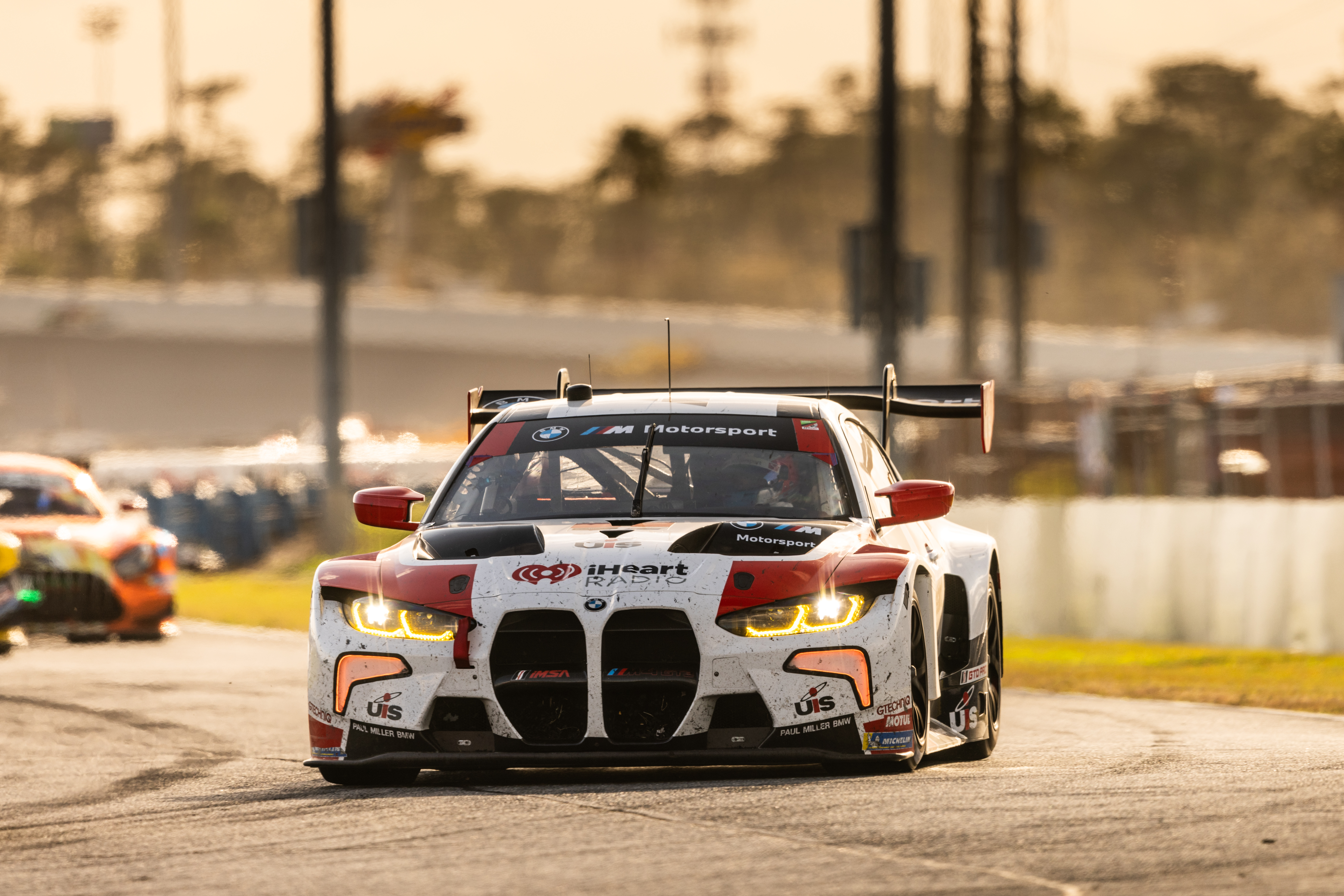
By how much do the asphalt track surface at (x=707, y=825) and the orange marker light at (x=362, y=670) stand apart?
1.16 feet

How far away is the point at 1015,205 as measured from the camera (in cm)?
4156


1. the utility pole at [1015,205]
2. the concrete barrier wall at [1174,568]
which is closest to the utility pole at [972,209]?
the utility pole at [1015,205]

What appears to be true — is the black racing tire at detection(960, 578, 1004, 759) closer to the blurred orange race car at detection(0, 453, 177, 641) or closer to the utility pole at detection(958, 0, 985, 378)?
the blurred orange race car at detection(0, 453, 177, 641)

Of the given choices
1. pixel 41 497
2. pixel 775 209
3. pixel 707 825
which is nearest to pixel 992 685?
pixel 707 825

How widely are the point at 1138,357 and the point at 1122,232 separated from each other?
203ft

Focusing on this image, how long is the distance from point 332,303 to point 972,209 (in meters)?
13.9

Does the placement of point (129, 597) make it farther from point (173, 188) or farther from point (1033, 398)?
point (173, 188)

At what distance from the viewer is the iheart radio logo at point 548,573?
8.02 meters

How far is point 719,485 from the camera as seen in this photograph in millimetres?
9031

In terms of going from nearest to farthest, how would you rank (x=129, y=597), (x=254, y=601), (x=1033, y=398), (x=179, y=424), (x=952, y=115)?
(x=129, y=597) < (x=254, y=601) < (x=1033, y=398) < (x=179, y=424) < (x=952, y=115)

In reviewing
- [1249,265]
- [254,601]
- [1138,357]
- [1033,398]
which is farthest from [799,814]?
[1249,265]

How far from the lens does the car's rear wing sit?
10.3 metres

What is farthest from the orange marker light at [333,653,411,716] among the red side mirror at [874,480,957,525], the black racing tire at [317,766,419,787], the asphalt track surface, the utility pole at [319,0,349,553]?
the utility pole at [319,0,349,553]

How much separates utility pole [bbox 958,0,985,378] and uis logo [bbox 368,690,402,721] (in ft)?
101
